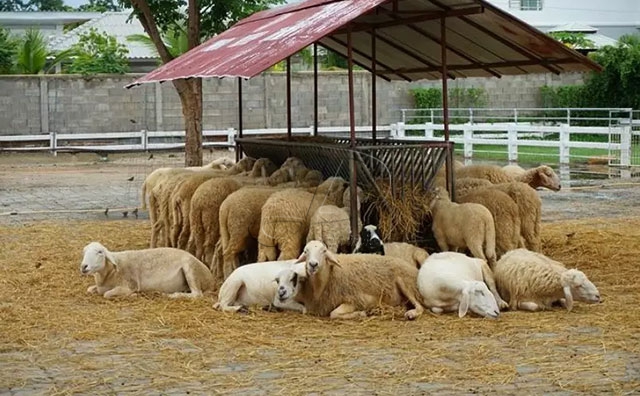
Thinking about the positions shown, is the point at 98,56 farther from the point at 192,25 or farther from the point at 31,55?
the point at 192,25

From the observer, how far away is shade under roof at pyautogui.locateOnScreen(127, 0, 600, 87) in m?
12.3

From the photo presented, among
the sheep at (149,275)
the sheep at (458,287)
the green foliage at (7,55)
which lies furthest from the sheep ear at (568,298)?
the green foliage at (7,55)

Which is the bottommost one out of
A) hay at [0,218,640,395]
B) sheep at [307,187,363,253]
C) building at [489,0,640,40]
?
hay at [0,218,640,395]

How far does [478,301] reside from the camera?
9.82 metres

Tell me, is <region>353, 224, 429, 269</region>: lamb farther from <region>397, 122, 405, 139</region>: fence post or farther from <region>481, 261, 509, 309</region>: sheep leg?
<region>397, 122, 405, 139</region>: fence post

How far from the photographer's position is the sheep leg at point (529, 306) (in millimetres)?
10133

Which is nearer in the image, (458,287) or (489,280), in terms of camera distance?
(458,287)

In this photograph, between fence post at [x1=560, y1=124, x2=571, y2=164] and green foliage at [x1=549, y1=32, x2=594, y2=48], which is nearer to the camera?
fence post at [x1=560, y1=124, x2=571, y2=164]

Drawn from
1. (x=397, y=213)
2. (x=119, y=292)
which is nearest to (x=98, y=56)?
(x=397, y=213)

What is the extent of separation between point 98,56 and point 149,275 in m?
31.9

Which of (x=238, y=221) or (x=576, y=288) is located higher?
(x=238, y=221)

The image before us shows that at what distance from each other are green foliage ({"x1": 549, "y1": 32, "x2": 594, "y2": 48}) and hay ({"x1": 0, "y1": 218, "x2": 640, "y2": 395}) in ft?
115

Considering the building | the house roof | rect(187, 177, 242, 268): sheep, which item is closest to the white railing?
the house roof

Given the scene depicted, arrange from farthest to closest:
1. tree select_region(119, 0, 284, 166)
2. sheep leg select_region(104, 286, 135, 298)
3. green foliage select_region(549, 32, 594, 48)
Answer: green foliage select_region(549, 32, 594, 48)
tree select_region(119, 0, 284, 166)
sheep leg select_region(104, 286, 135, 298)
